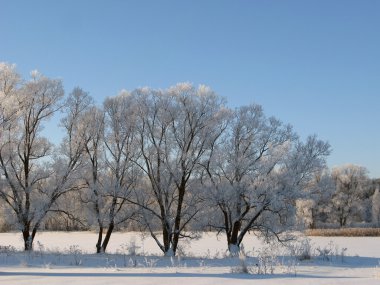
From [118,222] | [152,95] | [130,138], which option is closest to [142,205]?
[118,222]

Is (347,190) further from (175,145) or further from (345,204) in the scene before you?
(175,145)

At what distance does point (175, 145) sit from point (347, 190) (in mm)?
59074

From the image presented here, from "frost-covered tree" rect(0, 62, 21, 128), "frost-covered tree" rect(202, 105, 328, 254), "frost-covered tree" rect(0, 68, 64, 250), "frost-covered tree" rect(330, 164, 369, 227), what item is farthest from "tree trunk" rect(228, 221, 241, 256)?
"frost-covered tree" rect(330, 164, 369, 227)

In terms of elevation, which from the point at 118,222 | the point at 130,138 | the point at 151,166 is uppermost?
the point at 130,138

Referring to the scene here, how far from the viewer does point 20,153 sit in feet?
94.8

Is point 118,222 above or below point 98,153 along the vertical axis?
below

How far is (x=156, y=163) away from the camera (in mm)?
29297

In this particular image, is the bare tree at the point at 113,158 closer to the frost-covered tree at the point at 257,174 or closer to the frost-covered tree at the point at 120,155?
the frost-covered tree at the point at 120,155

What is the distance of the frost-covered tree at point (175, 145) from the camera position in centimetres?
2778

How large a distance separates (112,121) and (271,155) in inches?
391

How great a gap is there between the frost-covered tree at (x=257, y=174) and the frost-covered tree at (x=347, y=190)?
47.3 metres

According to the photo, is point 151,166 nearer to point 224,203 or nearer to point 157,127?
point 157,127

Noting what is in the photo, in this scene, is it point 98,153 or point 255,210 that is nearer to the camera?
point 255,210

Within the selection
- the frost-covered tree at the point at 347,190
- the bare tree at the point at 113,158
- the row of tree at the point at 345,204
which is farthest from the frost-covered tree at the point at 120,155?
the frost-covered tree at the point at 347,190
